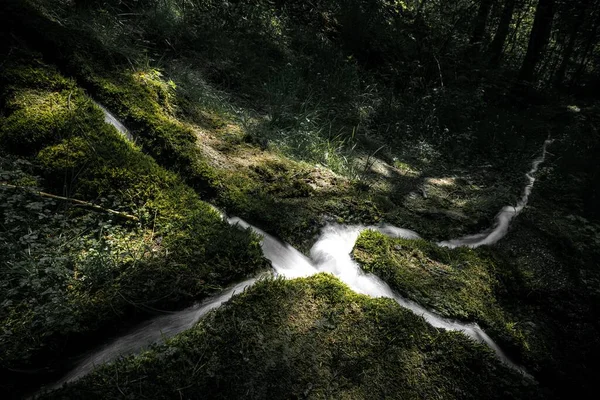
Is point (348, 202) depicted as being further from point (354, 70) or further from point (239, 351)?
point (354, 70)

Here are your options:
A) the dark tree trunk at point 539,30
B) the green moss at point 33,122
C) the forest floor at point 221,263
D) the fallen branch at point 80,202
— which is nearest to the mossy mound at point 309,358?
the forest floor at point 221,263

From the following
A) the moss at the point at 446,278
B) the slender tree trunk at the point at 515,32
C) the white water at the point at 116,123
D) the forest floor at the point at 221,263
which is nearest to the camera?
the forest floor at the point at 221,263

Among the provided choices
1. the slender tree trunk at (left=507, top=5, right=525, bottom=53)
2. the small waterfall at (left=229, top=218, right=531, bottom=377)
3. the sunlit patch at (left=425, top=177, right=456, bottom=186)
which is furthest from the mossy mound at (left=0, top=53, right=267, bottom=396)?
the slender tree trunk at (left=507, top=5, right=525, bottom=53)

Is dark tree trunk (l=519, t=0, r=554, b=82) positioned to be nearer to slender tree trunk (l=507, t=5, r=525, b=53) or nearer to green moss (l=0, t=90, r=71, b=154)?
slender tree trunk (l=507, t=5, r=525, b=53)

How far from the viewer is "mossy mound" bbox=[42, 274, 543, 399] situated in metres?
1.71

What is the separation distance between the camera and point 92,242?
91.6 inches

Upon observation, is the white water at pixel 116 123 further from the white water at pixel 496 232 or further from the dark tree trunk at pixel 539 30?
the dark tree trunk at pixel 539 30

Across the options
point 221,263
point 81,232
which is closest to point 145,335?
point 221,263

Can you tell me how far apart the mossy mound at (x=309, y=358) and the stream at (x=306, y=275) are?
187 mm

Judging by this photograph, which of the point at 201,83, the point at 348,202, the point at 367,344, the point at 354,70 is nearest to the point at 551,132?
the point at 354,70

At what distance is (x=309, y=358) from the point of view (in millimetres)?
1979

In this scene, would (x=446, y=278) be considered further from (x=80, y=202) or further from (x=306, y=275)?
(x=80, y=202)

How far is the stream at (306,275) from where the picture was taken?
192 centimetres

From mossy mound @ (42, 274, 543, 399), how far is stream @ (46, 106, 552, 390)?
187 mm
